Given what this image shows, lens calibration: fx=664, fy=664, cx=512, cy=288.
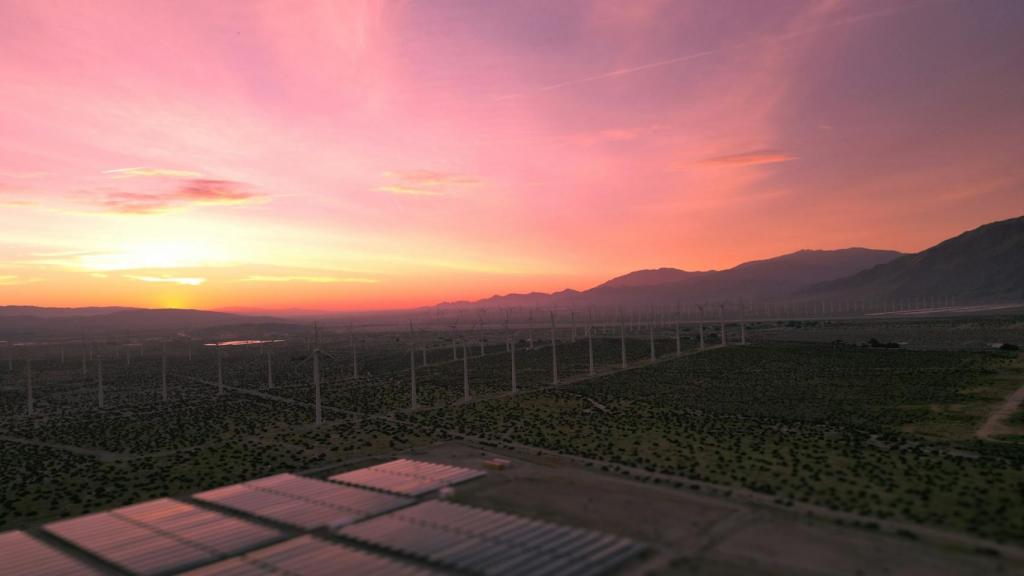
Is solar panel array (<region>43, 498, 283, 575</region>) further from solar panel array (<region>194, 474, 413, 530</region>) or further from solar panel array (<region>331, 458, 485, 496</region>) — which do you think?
solar panel array (<region>331, 458, 485, 496</region>)

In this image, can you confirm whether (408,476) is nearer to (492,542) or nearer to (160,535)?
(492,542)

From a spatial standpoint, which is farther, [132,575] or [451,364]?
[451,364]

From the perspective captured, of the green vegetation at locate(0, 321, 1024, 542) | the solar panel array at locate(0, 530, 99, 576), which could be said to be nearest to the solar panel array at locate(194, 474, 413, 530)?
the green vegetation at locate(0, 321, 1024, 542)

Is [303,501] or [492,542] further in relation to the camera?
[303,501]

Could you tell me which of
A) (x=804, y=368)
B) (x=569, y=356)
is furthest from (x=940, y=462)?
(x=569, y=356)

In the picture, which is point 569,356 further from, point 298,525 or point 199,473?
point 298,525

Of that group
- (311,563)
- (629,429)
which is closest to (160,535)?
(311,563)
